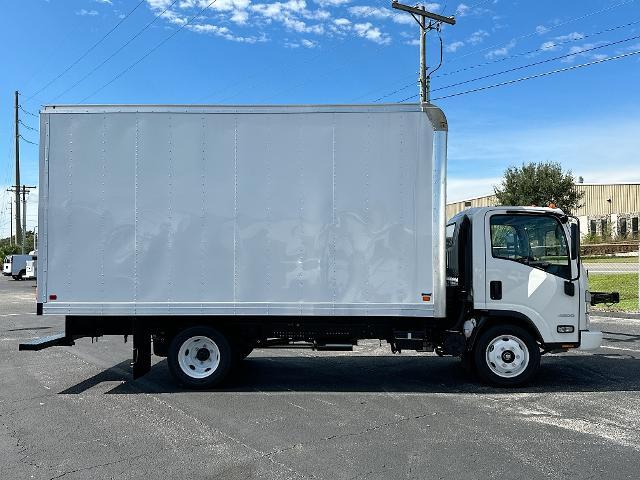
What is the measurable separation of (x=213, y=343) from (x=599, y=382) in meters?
5.16

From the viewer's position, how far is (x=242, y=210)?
679 centimetres

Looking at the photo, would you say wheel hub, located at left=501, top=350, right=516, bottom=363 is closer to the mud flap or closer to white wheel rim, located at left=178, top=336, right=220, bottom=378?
white wheel rim, located at left=178, top=336, right=220, bottom=378

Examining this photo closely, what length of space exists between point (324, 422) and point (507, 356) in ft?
8.97

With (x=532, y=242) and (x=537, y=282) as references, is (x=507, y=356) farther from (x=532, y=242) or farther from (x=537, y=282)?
(x=532, y=242)

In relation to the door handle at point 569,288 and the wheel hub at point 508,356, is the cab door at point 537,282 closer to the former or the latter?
the door handle at point 569,288

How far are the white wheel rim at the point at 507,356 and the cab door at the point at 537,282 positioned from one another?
34cm

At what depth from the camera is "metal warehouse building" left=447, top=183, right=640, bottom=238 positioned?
52938 mm

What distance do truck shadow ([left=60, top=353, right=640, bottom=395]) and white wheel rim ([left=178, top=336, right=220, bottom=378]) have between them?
0.28 meters

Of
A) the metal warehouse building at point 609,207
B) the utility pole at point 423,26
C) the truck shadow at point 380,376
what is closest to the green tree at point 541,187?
the metal warehouse building at point 609,207

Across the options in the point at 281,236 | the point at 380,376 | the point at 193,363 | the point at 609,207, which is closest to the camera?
the point at 281,236

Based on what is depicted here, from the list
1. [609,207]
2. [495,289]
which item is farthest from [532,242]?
[609,207]

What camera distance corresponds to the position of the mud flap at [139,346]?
7.06 meters

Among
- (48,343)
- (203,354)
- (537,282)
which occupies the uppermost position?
(537,282)

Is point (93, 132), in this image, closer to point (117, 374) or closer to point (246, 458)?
point (117, 374)
